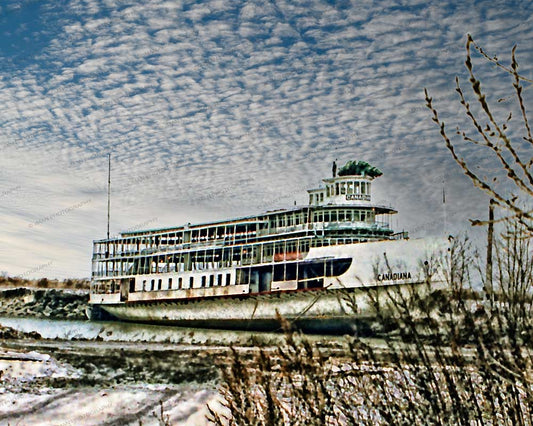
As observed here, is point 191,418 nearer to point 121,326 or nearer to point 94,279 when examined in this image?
point 121,326

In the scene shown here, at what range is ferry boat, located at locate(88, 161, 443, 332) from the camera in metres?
34.2

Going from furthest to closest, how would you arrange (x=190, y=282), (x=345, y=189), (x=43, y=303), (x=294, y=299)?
(x=43, y=303) → (x=190, y=282) → (x=345, y=189) → (x=294, y=299)

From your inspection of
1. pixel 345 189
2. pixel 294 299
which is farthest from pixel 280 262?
pixel 345 189

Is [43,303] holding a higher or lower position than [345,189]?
lower

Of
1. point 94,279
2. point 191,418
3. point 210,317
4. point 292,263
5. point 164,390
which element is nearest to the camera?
point 191,418

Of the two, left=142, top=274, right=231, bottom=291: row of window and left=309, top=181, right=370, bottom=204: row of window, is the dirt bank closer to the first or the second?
left=142, top=274, right=231, bottom=291: row of window

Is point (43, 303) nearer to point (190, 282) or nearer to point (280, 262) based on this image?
point (190, 282)

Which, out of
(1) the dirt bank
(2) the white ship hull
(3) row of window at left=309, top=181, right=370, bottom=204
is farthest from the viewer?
(1) the dirt bank

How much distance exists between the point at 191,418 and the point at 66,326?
4096cm

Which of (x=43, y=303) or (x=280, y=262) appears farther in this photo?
(x=43, y=303)

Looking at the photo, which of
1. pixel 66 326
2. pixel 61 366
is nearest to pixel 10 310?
pixel 66 326

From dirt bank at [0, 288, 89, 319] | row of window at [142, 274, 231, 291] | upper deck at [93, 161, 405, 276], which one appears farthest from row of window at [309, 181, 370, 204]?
dirt bank at [0, 288, 89, 319]

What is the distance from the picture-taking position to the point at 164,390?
13711 mm

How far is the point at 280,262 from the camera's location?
38.4 metres
